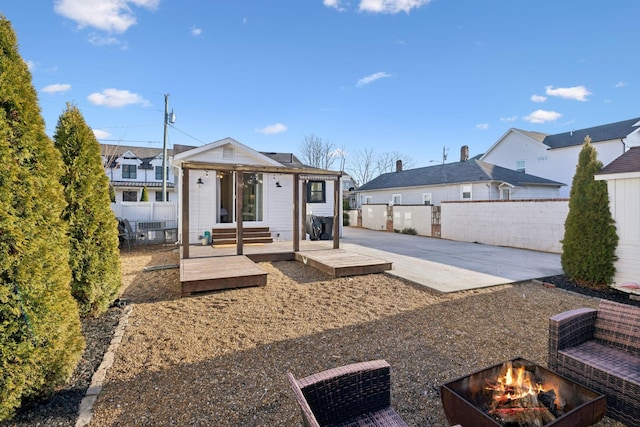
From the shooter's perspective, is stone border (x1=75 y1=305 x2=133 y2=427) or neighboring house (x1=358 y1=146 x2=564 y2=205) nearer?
stone border (x1=75 y1=305 x2=133 y2=427)

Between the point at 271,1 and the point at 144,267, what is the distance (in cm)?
861

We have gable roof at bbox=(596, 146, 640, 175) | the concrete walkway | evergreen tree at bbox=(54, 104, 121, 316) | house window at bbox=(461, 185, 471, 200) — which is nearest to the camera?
evergreen tree at bbox=(54, 104, 121, 316)

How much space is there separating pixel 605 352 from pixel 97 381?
446 cm

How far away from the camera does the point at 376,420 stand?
187 cm

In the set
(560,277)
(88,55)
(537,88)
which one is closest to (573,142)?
(537,88)

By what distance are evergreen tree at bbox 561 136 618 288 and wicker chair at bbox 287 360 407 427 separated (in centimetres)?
627

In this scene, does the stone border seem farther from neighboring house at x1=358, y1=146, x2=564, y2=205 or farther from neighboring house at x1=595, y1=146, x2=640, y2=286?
neighboring house at x1=358, y1=146, x2=564, y2=205

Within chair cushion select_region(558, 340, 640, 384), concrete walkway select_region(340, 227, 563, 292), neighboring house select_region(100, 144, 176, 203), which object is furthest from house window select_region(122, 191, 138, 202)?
chair cushion select_region(558, 340, 640, 384)

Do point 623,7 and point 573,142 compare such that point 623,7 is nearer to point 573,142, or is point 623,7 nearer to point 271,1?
point 271,1

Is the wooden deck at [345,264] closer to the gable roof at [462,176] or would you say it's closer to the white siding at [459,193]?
the white siding at [459,193]

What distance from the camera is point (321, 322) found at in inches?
165

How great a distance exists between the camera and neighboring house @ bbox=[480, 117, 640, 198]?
1916 centimetres

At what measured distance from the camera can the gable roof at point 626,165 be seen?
210 inches

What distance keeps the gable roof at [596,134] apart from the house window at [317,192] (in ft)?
60.4
